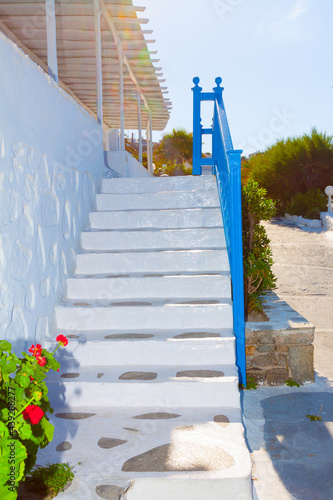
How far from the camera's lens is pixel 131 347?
3.08m

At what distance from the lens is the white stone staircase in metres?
2.15

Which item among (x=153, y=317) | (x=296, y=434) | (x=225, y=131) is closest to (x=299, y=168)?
(x=225, y=131)

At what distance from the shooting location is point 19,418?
1645mm

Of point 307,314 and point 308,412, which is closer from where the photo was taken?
point 308,412

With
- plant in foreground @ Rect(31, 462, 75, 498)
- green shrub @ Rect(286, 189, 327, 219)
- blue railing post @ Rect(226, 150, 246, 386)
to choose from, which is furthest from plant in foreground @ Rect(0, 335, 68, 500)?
green shrub @ Rect(286, 189, 327, 219)

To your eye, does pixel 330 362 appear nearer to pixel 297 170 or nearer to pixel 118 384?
pixel 118 384

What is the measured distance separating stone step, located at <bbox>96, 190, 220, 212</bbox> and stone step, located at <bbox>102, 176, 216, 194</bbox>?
0.26 m

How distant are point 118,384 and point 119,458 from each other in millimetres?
584

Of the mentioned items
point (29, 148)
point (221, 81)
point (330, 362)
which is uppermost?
point (221, 81)

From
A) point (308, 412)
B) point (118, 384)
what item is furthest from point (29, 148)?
point (308, 412)

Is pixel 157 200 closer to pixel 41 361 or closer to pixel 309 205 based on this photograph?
pixel 41 361

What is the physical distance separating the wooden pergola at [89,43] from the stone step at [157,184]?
89 centimetres

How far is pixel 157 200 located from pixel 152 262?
1076mm

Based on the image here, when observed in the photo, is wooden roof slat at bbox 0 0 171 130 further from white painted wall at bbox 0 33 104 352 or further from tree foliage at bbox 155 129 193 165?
tree foliage at bbox 155 129 193 165
